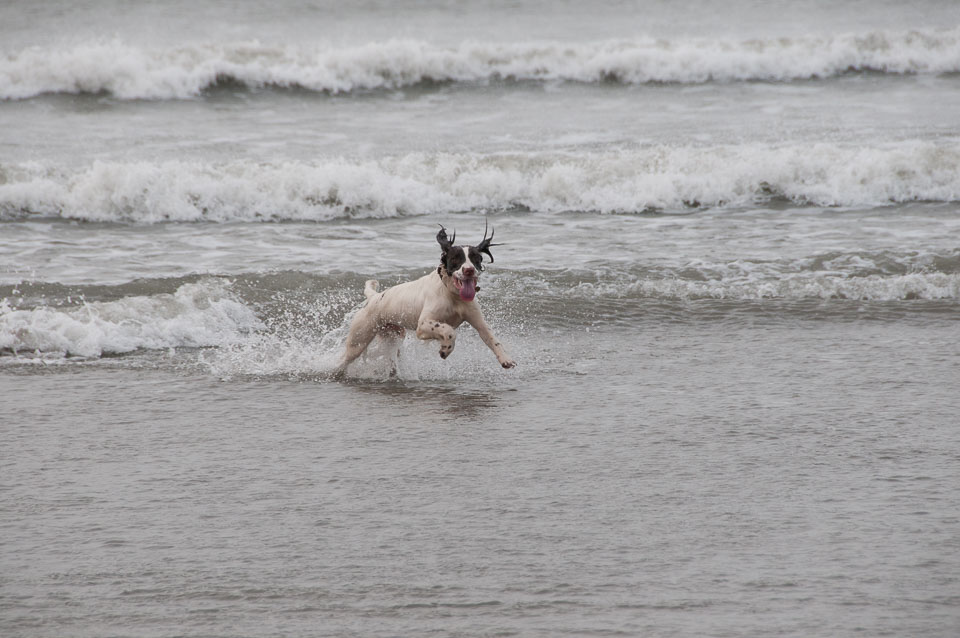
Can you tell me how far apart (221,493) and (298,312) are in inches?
177

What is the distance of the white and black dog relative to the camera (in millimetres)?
7852

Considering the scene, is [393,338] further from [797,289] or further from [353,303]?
[797,289]

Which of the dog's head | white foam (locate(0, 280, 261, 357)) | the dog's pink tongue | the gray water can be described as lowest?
the gray water

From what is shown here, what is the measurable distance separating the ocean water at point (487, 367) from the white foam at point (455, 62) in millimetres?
475

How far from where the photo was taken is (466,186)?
51.8 feet

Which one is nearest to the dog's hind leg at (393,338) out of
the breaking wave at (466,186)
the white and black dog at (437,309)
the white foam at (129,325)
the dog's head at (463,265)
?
the white and black dog at (437,309)

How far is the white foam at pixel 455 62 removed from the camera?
23172 millimetres

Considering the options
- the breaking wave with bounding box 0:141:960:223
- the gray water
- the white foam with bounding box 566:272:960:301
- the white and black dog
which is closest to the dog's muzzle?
the white and black dog

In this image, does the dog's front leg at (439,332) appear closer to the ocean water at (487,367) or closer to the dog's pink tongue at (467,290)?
the dog's pink tongue at (467,290)

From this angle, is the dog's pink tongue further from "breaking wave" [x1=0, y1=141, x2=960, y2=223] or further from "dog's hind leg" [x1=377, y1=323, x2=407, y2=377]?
"breaking wave" [x1=0, y1=141, x2=960, y2=223]

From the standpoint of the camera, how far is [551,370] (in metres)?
8.60

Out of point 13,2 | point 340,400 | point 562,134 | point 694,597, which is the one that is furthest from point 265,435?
point 13,2

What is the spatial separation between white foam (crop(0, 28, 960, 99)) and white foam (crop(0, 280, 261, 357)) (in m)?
13.9

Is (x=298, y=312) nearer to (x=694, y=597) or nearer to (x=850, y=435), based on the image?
(x=850, y=435)
